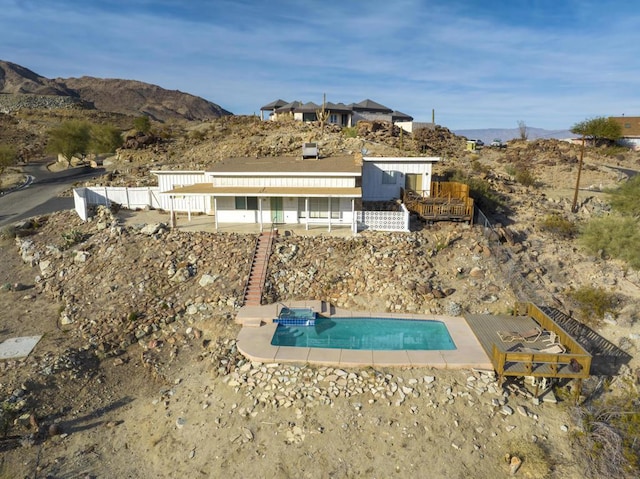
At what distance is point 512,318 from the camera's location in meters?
16.6

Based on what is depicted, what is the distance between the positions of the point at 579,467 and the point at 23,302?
23.2 metres

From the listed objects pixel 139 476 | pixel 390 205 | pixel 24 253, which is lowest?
pixel 139 476

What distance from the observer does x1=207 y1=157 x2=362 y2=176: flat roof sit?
79.1 feet

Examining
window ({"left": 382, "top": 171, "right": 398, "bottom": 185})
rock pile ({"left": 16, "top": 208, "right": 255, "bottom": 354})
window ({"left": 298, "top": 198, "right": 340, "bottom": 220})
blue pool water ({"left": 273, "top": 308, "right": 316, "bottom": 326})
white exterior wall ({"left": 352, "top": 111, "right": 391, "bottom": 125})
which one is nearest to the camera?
blue pool water ({"left": 273, "top": 308, "right": 316, "bottom": 326})

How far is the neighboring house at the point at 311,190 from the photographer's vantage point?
898 inches

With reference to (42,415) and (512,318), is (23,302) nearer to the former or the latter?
(42,415)

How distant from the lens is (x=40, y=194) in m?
Result: 34.7

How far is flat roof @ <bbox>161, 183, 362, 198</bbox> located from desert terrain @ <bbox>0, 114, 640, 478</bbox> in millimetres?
2476

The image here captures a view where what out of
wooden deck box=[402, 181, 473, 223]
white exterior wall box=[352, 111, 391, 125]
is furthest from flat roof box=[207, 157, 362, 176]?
white exterior wall box=[352, 111, 391, 125]

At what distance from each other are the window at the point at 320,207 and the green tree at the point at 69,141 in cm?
3793

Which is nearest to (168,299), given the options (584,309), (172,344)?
(172,344)

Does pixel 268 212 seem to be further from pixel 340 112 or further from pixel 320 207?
pixel 340 112

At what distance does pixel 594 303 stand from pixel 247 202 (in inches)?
763

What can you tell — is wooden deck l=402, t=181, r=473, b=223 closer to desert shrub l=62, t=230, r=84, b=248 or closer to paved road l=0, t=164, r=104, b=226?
desert shrub l=62, t=230, r=84, b=248
